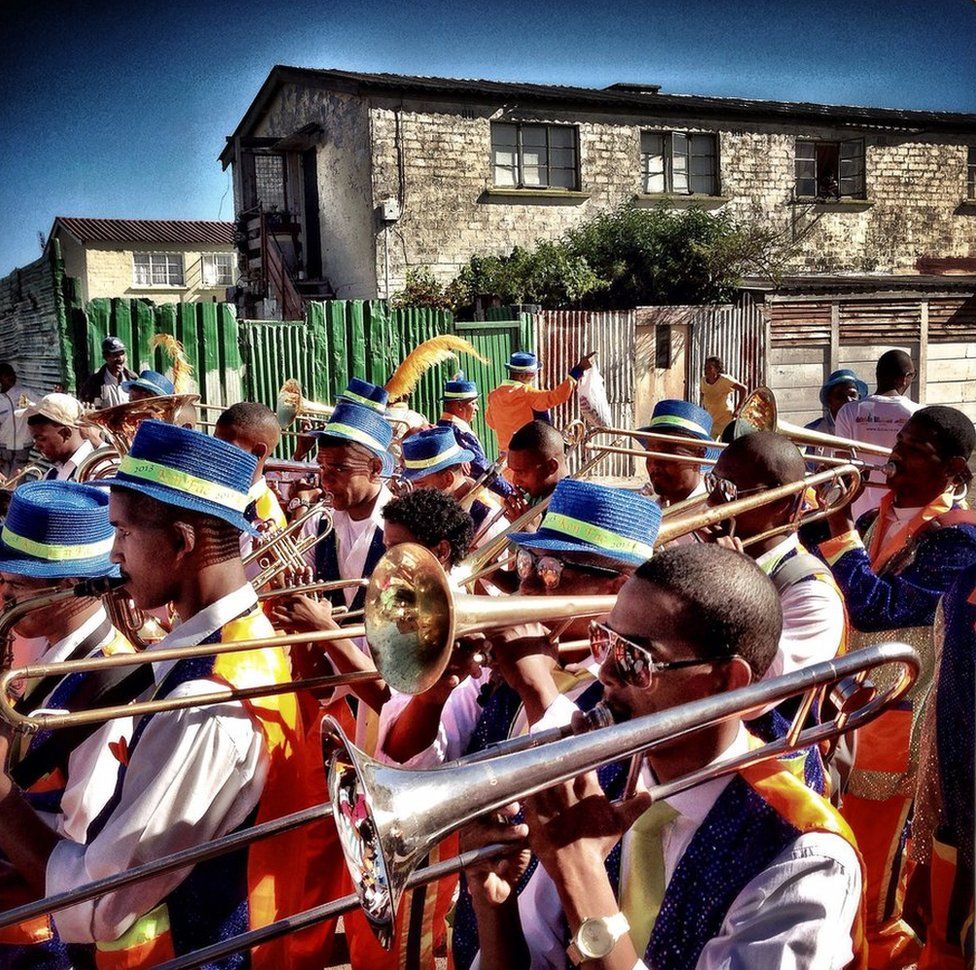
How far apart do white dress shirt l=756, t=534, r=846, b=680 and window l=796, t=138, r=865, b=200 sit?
1114 cm

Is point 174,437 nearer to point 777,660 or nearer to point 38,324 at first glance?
point 777,660

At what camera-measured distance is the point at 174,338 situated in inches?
443

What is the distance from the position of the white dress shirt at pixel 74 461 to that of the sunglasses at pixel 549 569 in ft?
14.1

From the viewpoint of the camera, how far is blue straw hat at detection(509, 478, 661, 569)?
265cm

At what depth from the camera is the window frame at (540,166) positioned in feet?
50.7

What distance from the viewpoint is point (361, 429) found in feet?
15.5

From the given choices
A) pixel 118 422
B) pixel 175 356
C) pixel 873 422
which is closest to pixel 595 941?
pixel 873 422

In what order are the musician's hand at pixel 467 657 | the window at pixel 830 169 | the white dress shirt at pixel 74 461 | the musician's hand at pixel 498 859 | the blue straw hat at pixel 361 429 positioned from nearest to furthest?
the musician's hand at pixel 498 859 < the musician's hand at pixel 467 657 < the blue straw hat at pixel 361 429 < the white dress shirt at pixel 74 461 < the window at pixel 830 169

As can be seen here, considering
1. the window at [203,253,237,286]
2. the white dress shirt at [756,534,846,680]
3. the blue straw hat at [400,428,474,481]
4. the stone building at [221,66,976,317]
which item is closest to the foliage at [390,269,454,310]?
the stone building at [221,66,976,317]

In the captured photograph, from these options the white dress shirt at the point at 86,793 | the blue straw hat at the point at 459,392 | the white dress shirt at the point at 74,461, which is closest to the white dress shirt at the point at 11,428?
the white dress shirt at the point at 74,461

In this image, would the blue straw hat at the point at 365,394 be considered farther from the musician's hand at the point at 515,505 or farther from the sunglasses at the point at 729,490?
the sunglasses at the point at 729,490

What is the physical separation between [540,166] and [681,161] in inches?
92.0

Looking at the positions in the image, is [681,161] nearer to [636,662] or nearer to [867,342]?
[867,342]

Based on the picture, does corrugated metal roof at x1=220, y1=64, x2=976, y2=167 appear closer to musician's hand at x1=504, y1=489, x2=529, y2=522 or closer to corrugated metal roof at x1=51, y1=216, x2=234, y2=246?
musician's hand at x1=504, y1=489, x2=529, y2=522
